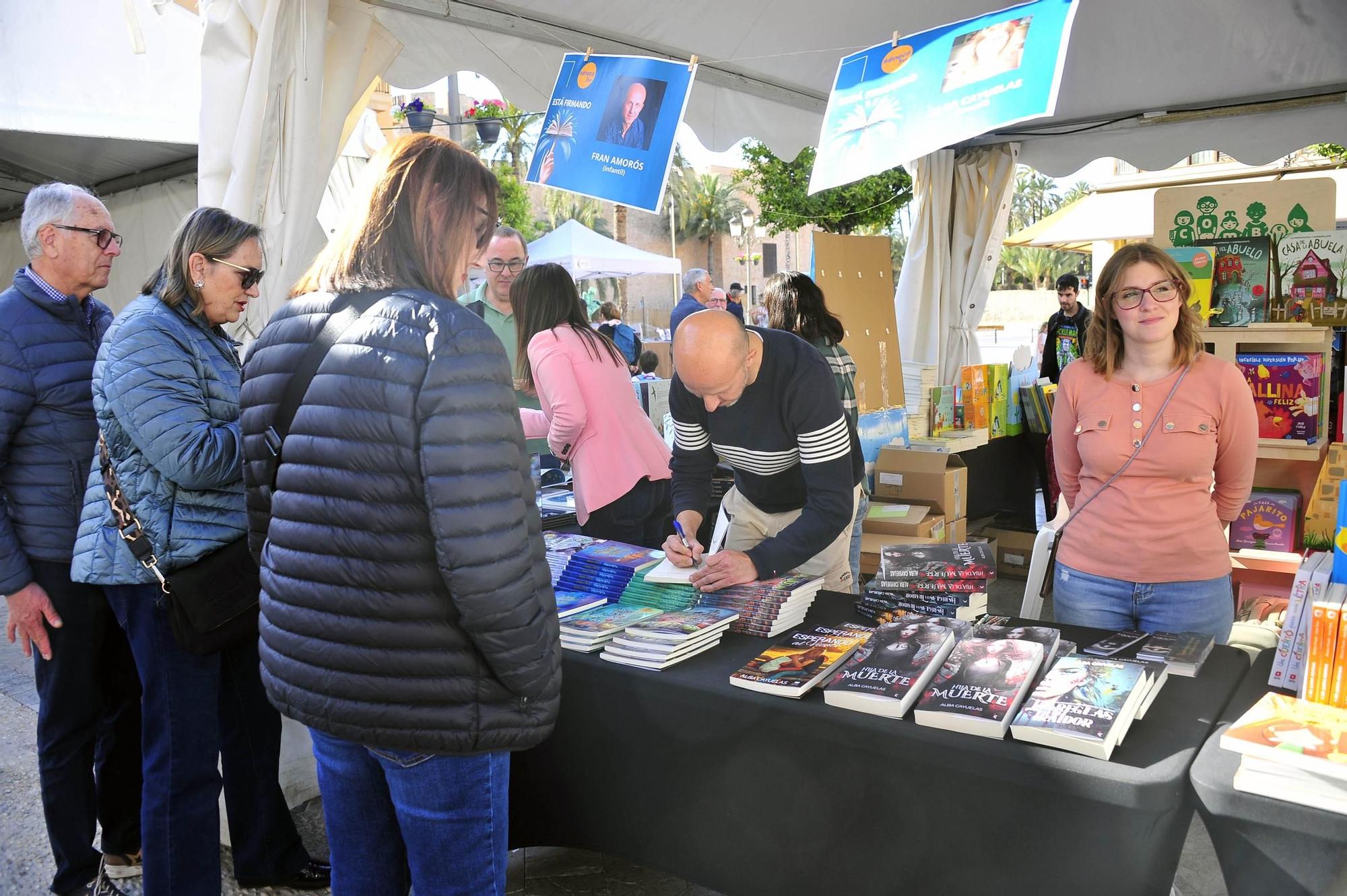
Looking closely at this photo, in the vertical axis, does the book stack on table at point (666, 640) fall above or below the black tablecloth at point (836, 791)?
above

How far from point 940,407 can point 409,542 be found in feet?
15.3

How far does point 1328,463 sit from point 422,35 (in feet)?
12.3

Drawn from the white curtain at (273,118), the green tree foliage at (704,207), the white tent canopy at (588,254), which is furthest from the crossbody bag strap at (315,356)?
the green tree foliage at (704,207)

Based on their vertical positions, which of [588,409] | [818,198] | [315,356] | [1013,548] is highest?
[818,198]

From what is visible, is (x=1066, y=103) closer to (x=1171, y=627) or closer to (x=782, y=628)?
(x=1171, y=627)

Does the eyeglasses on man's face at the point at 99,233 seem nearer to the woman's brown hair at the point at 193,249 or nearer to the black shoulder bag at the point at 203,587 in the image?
the woman's brown hair at the point at 193,249

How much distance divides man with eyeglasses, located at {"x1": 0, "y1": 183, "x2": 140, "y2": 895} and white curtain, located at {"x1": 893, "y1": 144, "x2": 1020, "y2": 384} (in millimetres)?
4737

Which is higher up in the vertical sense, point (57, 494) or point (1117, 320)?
point (1117, 320)

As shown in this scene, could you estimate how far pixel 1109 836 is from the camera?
4.88 feet

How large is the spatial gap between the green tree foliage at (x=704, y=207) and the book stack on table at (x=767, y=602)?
3952 centimetres

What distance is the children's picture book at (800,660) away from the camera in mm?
1860

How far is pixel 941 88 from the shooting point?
256cm

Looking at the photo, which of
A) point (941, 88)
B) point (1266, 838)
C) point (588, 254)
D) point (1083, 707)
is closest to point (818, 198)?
point (588, 254)

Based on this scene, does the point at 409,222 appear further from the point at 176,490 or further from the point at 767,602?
→ the point at 767,602
